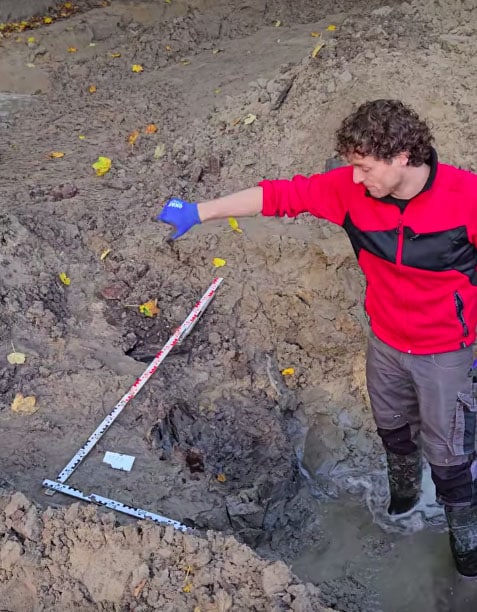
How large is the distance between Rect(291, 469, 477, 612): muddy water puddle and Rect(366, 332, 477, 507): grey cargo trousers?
2.08ft

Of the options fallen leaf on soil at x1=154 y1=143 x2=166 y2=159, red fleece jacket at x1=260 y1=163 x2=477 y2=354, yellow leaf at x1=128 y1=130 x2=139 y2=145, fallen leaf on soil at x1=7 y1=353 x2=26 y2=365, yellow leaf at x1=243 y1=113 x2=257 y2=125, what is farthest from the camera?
yellow leaf at x1=128 y1=130 x2=139 y2=145

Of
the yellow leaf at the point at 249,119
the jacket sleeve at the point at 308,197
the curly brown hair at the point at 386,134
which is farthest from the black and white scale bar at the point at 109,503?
the yellow leaf at the point at 249,119

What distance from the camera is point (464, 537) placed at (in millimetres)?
3717

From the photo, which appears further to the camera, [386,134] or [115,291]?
[115,291]

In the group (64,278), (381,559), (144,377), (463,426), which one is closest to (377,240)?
(463,426)

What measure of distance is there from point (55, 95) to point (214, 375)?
3846 millimetres

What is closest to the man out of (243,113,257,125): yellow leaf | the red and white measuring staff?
the red and white measuring staff

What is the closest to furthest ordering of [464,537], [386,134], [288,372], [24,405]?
[386,134]
[464,537]
[24,405]
[288,372]

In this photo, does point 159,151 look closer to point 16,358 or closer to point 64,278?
point 64,278

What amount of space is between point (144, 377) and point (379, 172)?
78.1 inches

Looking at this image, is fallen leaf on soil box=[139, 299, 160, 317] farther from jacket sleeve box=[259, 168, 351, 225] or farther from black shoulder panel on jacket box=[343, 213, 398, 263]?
black shoulder panel on jacket box=[343, 213, 398, 263]

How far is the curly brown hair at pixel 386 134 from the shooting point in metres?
2.70

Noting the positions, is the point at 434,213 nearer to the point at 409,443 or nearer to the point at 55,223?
the point at 409,443

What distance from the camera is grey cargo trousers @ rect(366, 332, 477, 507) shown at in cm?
324
